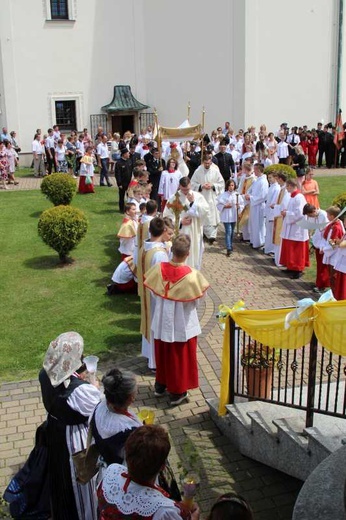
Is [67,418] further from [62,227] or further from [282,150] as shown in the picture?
[282,150]

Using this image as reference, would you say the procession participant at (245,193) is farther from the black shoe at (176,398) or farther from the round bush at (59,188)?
the black shoe at (176,398)

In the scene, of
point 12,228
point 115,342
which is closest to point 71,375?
Result: point 115,342

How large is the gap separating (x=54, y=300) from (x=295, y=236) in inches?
194

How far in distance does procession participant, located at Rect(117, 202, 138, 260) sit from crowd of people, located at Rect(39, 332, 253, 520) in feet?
22.3

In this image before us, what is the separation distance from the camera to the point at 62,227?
12453mm

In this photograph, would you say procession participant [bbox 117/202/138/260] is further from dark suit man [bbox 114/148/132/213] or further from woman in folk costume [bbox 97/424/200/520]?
woman in folk costume [bbox 97/424/200/520]

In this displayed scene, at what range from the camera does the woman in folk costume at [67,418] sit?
477cm

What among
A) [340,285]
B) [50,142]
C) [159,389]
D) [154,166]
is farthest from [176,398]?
[50,142]

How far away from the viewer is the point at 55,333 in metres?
9.62

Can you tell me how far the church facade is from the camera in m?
26.8

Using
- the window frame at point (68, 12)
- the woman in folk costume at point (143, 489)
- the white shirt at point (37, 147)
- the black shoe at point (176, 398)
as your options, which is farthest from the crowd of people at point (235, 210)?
the window frame at point (68, 12)

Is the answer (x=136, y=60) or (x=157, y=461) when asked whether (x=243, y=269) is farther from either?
(x=136, y=60)

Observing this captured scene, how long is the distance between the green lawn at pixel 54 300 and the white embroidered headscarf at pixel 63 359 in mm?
3700

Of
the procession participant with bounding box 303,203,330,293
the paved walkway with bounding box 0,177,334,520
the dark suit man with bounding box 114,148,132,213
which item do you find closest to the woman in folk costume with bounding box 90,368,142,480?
the paved walkway with bounding box 0,177,334,520
